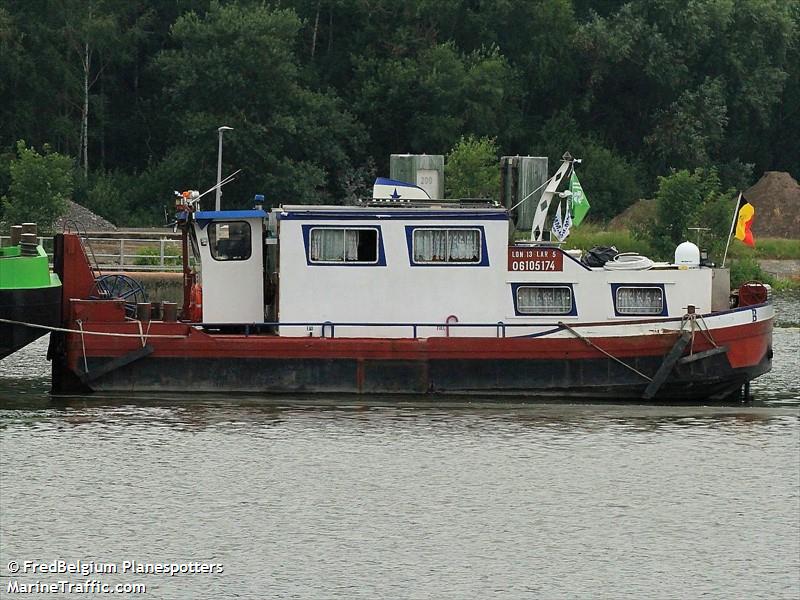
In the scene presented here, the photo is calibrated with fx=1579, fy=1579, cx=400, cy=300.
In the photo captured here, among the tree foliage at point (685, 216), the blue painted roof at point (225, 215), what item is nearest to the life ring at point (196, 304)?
the blue painted roof at point (225, 215)

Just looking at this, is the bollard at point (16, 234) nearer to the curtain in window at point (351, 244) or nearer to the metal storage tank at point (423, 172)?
the curtain in window at point (351, 244)

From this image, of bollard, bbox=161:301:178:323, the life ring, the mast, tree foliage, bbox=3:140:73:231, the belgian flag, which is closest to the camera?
bollard, bbox=161:301:178:323

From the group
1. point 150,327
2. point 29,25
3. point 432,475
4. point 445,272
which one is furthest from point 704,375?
point 29,25

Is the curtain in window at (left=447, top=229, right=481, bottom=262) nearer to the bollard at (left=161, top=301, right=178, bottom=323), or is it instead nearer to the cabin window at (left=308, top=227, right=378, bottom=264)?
the cabin window at (left=308, top=227, right=378, bottom=264)

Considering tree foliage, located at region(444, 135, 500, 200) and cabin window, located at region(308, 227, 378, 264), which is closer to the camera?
cabin window, located at region(308, 227, 378, 264)

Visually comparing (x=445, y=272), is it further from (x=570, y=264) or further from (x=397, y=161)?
(x=397, y=161)

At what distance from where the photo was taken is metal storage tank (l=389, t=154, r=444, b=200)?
30828 millimetres

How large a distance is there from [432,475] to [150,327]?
6683 mm

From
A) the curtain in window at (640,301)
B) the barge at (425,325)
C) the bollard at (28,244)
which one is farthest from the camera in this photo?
the curtain in window at (640,301)

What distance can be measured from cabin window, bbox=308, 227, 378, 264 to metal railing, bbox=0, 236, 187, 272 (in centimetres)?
1594

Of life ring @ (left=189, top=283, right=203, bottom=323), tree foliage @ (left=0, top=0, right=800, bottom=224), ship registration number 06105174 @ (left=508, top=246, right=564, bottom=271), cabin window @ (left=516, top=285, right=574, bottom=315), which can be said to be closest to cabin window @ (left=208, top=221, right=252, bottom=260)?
life ring @ (left=189, top=283, right=203, bottom=323)

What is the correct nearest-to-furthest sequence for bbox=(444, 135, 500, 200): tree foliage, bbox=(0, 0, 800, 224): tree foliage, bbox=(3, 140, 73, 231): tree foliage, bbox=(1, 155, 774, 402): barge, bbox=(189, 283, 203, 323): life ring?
bbox=(1, 155, 774, 402): barge, bbox=(189, 283, 203, 323): life ring, bbox=(3, 140, 73, 231): tree foliage, bbox=(444, 135, 500, 200): tree foliage, bbox=(0, 0, 800, 224): tree foliage

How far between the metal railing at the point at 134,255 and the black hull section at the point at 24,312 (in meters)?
14.9

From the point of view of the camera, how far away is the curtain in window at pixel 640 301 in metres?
28.2
